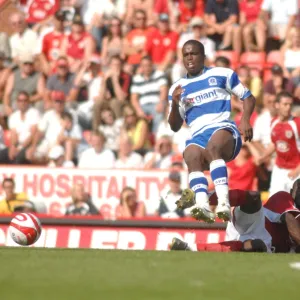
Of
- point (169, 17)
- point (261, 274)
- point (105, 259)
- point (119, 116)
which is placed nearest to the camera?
point (261, 274)

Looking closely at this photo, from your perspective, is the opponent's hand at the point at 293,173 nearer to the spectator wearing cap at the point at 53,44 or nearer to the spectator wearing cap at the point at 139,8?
the spectator wearing cap at the point at 139,8

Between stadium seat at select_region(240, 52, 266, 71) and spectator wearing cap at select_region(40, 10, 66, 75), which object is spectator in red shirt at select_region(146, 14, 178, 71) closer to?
stadium seat at select_region(240, 52, 266, 71)

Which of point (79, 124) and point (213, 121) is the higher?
point (79, 124)

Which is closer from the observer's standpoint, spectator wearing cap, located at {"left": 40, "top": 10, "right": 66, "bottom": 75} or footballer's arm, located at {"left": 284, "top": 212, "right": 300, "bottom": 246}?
footballer's arm, located at {"left": 284, "top": 212, "right": 300, "bottom": 246}

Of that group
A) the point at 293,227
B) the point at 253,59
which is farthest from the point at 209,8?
the point at 293,227

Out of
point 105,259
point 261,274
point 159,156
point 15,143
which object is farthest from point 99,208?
point 261,274

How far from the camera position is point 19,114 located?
684 inches

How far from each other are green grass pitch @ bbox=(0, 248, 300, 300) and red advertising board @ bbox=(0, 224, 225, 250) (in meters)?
3.51

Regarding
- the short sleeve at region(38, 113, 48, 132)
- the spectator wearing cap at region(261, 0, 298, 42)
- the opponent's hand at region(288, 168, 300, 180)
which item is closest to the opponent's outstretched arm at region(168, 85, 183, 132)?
the opponent's hand at region(288, 168, 300, 180)

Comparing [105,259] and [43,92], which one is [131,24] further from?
[105,259]

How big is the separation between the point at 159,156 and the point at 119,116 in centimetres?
146

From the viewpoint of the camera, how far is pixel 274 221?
10.1 m

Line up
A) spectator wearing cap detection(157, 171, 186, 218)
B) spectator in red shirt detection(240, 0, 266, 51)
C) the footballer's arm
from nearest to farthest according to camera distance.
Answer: the footballer's arm, spectator wearing cap detection(157, 171, 186, 218), spectator in red shirt detection(240, 0, 266, 51)

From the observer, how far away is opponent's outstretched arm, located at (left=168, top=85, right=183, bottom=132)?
10102 millimetres
